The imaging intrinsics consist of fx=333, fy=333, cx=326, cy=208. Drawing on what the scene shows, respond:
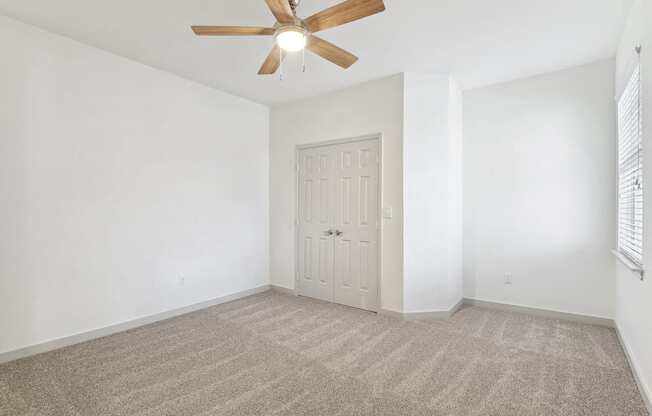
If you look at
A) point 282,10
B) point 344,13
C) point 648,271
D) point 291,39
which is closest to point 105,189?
point 291,39

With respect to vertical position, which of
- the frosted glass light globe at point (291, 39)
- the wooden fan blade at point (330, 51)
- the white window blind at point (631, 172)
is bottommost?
the white window blind at point (631, 172)

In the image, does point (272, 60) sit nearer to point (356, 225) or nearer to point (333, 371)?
point (356, 225)

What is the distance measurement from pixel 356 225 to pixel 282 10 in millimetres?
2779

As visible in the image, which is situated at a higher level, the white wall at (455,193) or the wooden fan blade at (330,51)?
the wooden fan blade at (330,51)

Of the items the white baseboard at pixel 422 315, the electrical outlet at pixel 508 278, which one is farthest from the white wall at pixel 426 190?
the electrical outlet at pixel 508 278

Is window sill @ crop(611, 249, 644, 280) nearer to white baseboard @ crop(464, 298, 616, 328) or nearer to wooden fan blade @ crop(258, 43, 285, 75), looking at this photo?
white baseboard @ crop(464, 298, 616, 328)

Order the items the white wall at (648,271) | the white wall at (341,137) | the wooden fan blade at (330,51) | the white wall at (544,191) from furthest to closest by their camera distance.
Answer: the white wall at (341,137) < the white wall at (544,191) < the wooden fan blade at (330,51) < the white wall at (648,271)

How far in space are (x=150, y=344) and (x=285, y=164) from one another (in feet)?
9.29

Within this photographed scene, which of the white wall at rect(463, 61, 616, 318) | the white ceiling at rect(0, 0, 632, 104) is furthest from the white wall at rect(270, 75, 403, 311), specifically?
the white wall at rect(463, 61, 616, 318)

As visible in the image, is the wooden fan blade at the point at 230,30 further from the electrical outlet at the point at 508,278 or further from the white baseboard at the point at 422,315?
the electrical outlet at the point at 508,278

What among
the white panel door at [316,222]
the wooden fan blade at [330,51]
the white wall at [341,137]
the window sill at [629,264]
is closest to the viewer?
the wooden fan blade at [330,51]

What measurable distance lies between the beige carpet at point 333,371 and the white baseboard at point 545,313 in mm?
121

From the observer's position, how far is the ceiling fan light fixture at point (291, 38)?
202cm

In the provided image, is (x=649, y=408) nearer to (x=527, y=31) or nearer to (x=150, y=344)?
(x=527, y=31)
